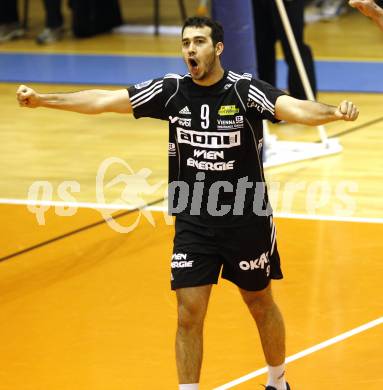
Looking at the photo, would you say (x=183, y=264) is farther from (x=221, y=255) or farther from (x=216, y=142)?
(x=216, y=142)

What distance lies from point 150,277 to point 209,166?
238 cm

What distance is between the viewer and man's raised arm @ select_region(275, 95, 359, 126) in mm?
5293

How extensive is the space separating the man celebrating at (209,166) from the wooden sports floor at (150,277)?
79 cm

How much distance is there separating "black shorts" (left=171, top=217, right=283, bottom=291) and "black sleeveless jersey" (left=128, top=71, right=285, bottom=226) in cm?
5

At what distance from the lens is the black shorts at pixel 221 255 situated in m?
5.48

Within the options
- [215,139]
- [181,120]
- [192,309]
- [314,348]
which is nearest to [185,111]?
[181,120]

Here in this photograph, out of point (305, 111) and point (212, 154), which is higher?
point (305, 111)

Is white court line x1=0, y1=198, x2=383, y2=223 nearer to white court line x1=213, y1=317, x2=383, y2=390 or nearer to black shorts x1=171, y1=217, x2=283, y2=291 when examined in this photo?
white court line x1=213, y1=317, x2=383, y2=390

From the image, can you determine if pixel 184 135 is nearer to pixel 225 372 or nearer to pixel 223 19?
pixel 225 372

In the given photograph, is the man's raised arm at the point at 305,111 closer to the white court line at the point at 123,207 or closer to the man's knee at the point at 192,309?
the man's knee at the point at 192,309

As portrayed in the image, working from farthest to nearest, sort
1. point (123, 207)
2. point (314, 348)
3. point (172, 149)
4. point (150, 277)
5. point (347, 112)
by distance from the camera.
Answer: point (123, 207) < point (150, 277) < point (314, 348) < point (172, 149) < point (347, 112)

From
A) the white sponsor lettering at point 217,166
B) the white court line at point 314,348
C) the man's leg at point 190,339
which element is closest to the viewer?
the man's leg at point 190,339

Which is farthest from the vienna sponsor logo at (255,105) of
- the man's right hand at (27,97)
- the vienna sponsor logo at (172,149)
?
the man's right hand at (27,97)

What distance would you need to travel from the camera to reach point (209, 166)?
5504 mm
